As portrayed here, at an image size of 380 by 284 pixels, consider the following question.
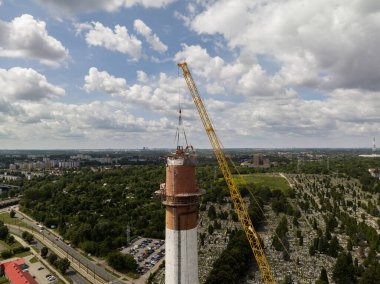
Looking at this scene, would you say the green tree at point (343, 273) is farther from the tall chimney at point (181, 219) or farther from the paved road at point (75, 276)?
the paved road at point (75, 276)

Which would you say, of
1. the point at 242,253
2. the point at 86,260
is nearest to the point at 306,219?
the point at 242,253

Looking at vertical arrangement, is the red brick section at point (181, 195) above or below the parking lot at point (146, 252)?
above

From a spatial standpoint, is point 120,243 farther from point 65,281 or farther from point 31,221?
point 31,221

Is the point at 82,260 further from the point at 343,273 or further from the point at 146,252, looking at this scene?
the point at 343,273

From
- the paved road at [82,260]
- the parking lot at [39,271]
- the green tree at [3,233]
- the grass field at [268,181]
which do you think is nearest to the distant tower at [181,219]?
the paved road at [82,260]

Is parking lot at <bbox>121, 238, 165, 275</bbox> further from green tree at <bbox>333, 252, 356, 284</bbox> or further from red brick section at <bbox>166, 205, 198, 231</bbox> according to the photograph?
red brick section at <bbox>166, 205, 198, 231</bbox>

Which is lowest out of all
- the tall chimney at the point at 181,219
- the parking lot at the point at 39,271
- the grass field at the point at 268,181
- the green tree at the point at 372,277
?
the parking lot at the point at 39,271

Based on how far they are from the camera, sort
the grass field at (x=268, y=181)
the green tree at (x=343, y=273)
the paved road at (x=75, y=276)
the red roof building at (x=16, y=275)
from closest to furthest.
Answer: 1. the red roof building at (x=16, y=275)
2. the green tree at (x=343, y=273)
3. the paved road at (x=75, y=276)
4. the grass field at (x=268, y=181)

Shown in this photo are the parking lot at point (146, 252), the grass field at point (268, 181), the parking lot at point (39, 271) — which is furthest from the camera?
the grass field at point (268, 181)
